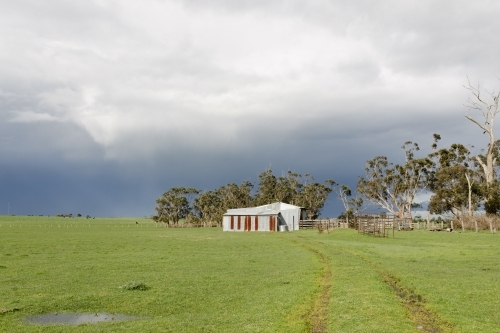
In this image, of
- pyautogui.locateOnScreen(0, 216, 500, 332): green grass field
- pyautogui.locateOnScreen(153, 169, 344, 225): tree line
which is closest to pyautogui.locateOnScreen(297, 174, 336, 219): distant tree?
pyautogui.locateOnScreen(153, 169, 344, 225): tree line

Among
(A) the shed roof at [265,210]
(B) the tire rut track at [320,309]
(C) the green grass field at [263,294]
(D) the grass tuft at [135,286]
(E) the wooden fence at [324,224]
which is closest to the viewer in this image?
(B) the tire rut track at [320,309]

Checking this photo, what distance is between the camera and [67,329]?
1309cm

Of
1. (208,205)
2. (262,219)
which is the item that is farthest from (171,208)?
(262,219)

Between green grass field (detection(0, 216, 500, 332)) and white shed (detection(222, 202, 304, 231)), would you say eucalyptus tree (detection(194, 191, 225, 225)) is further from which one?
green grass field (detection(0, 216, 500, 332))

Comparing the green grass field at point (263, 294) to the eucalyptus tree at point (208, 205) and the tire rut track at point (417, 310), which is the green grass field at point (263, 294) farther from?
the eucalyptus tree at point (208, 205)

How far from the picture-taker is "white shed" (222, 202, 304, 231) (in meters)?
83.9

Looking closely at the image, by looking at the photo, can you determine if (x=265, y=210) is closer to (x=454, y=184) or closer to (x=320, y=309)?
(x=454, y=184)

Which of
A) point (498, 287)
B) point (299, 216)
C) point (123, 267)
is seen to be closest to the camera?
point (498, 287)

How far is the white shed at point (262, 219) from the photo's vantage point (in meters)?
83.9

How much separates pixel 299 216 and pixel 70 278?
223 ft

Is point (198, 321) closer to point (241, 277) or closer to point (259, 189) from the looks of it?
point (241, 277)

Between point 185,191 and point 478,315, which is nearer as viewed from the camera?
point 478,315

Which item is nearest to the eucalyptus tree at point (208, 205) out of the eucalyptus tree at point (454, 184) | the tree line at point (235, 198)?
the tree line at point (235, 198)

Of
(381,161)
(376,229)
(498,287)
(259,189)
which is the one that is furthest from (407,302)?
(259,189)
